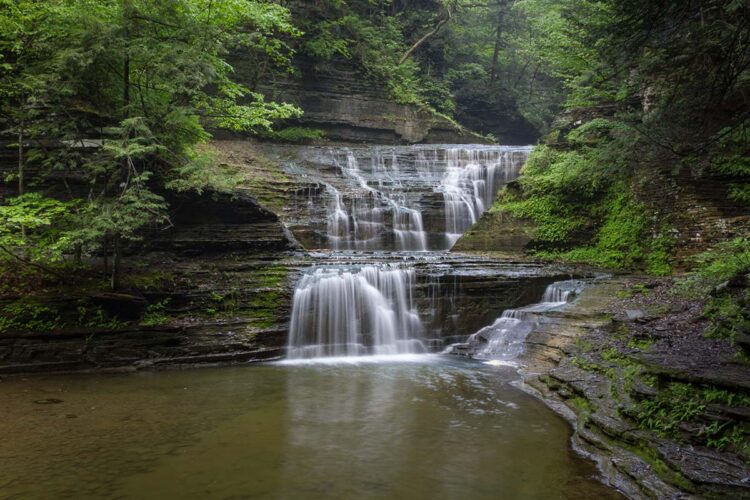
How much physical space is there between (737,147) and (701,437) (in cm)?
950

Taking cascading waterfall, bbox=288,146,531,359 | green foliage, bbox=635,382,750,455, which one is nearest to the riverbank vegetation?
cascading waterfall, bbox=288,146,531,359

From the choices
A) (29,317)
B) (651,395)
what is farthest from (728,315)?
(29,317)

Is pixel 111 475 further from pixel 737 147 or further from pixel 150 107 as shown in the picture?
pixel 737 147

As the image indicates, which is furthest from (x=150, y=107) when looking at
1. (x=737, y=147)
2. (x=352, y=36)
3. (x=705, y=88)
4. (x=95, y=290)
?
(x=352, y=36)

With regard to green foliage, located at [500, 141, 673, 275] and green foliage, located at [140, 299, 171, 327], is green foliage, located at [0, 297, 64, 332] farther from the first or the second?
green foliage, located at [500, 141, 673, 275]

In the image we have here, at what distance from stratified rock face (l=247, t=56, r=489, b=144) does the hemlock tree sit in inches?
557

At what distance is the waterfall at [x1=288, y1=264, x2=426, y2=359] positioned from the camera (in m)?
10.8

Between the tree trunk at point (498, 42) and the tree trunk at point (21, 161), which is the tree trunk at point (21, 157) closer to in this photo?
the tree trunk at point (21, 161)

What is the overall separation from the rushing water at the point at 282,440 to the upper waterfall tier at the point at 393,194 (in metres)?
9.21

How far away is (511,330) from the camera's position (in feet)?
34.7

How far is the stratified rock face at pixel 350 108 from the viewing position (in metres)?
25.0

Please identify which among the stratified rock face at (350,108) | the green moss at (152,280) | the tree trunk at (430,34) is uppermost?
the tree trunk at (430,34)

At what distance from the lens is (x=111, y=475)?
4.61m

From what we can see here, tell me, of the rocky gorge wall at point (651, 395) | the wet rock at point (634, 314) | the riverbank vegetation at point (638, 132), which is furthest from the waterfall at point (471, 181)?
the rocky gorge wall at point (651, 395)
